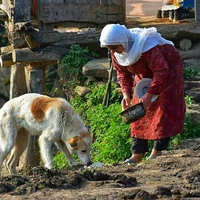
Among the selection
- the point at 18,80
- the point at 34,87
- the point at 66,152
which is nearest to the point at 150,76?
the point at 66,152

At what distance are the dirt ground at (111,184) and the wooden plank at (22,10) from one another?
4.75 metres

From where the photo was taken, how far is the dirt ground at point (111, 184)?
686 centimetres

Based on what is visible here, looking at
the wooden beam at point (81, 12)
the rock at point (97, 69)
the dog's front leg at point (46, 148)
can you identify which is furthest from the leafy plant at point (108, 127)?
the wooden beam at point (81, 12)

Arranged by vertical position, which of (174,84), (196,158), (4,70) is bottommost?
(4,70)

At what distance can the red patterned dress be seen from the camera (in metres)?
8.78

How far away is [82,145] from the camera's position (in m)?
10.6

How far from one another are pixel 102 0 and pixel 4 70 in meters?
10.6

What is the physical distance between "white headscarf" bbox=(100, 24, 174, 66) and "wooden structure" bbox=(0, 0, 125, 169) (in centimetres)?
380

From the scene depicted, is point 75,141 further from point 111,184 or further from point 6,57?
point 6,57

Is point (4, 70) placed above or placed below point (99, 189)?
below

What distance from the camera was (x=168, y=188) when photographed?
278 inches

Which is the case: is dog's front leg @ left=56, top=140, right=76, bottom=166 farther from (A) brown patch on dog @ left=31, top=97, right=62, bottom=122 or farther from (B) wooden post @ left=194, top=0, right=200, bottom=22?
(B) wooden post @ left=194, top=0, right=200, bottom=22

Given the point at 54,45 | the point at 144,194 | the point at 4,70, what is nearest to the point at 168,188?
the point at 144,194

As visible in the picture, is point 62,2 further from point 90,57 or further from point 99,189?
point 99,189
